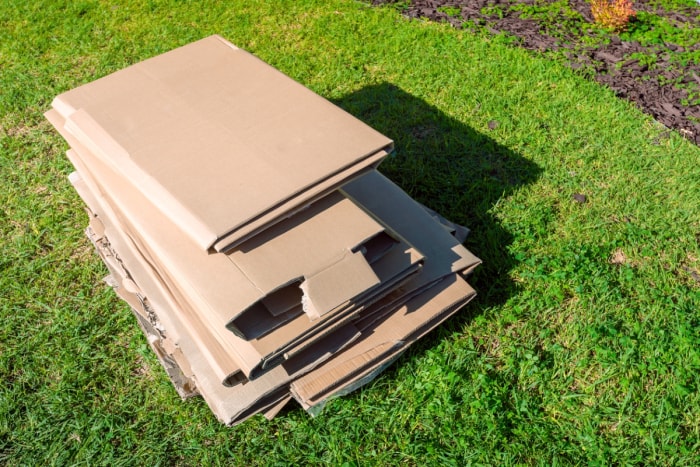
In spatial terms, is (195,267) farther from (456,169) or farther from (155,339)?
(456,169)

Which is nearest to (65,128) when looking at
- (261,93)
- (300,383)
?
(261,93)

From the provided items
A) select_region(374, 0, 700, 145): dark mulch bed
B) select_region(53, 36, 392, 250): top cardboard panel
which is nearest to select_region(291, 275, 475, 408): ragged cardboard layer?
select_region(53, 36, 392, 250): top cardboard panel

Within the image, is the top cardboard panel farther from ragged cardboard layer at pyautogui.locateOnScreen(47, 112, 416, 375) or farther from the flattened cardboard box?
the flattened cardboard box

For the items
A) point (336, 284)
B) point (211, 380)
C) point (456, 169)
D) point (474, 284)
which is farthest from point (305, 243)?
point (456, 169)

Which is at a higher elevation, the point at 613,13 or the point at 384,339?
the point at 613,13

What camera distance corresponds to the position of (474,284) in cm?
359

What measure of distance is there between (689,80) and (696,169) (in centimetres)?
124

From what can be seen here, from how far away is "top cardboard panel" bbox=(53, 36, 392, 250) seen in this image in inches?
95.0

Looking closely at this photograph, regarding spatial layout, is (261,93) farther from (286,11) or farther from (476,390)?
(286,11)

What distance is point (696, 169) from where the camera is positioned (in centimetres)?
428

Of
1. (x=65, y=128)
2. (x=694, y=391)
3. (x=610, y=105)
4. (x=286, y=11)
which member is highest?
(x=65, y=128)

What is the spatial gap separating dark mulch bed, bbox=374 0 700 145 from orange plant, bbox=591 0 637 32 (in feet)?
0.42

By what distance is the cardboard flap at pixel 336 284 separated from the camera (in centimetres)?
236

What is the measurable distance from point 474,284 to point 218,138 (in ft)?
5.95
